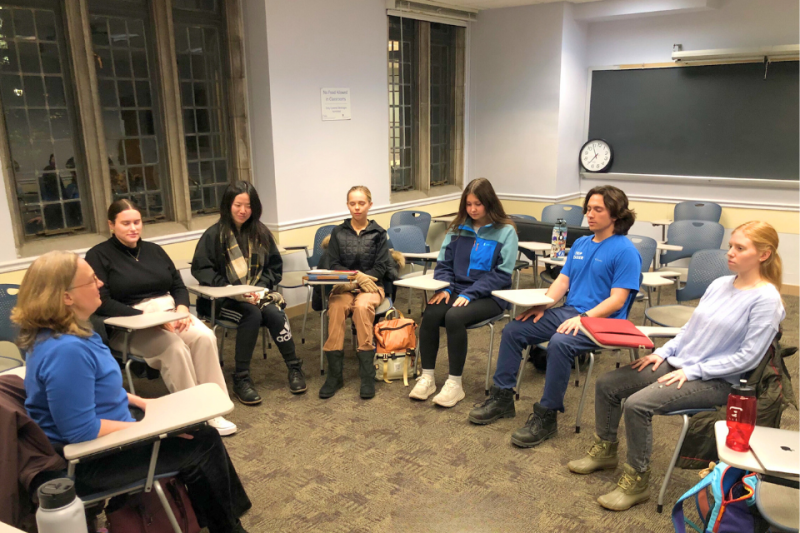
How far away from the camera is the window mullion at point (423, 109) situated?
6188 mm

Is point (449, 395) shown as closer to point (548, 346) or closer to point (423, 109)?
point (548, 346)

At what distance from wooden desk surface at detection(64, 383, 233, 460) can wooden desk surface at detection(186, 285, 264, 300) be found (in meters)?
1.30

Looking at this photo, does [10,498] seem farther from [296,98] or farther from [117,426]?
[296,98]

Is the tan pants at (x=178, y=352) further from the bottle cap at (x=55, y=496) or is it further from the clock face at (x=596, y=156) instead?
the clock face at (x=596, y=156)

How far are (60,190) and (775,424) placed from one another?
14.4 ft

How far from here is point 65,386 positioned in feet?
5.75

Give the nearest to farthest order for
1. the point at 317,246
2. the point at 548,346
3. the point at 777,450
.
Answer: the point at 777,450, the point at 548,346, the point at 317,246

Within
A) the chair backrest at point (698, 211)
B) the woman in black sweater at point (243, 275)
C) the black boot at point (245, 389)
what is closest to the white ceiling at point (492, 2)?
the chair backrest at point (698, 211)

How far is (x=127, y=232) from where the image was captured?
321cm

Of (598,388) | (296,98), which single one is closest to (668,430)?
(598,388)

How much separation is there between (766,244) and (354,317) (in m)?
2.25

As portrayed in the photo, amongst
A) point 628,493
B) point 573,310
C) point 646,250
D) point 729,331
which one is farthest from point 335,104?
point 628,493

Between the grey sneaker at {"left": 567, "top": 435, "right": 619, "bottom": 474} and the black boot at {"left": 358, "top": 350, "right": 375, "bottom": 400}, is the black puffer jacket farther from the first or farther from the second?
the grey sneaker at {"left": 567, "top": 435, "right": 619, "bottom": 474}

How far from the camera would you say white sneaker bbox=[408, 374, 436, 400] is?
354 cm
